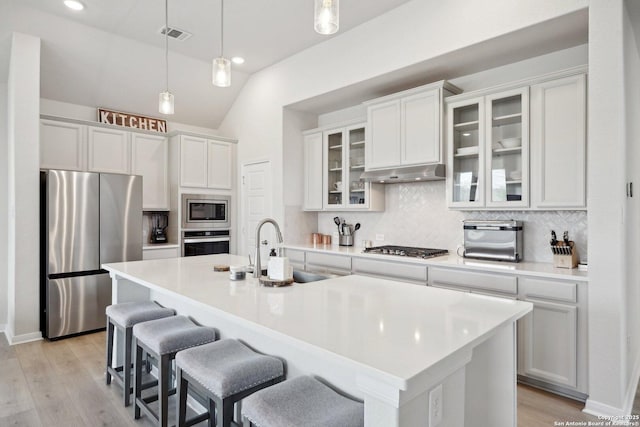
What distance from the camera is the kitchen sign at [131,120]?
4.91 m

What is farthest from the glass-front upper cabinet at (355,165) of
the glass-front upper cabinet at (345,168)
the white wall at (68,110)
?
the white wall at (68,110)

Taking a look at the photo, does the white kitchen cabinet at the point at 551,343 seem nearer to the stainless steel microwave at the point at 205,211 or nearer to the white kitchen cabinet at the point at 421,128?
the white kitchen cabinet at the point at 421,128

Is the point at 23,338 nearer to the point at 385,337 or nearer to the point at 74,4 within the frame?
the point at 74,4

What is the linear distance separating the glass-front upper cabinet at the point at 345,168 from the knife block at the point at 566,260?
1.95 metres

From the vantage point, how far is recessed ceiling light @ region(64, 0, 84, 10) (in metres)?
3.53

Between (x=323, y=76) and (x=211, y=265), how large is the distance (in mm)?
2545

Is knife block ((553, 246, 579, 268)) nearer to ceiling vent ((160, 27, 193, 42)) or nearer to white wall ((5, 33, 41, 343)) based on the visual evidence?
ceiling vent ((160, 27, 193, 42))

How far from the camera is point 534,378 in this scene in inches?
108

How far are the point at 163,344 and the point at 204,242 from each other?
3.40 m

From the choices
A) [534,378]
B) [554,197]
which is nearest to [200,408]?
[534,378]

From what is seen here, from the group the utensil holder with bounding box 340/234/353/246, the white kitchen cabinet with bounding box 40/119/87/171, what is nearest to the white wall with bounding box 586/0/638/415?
the utensil holder with bounding box 340/234/353/246

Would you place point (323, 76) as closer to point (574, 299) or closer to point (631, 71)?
point (631, 71)

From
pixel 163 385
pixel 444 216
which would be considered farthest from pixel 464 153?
pixel 163 385

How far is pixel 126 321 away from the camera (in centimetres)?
246
